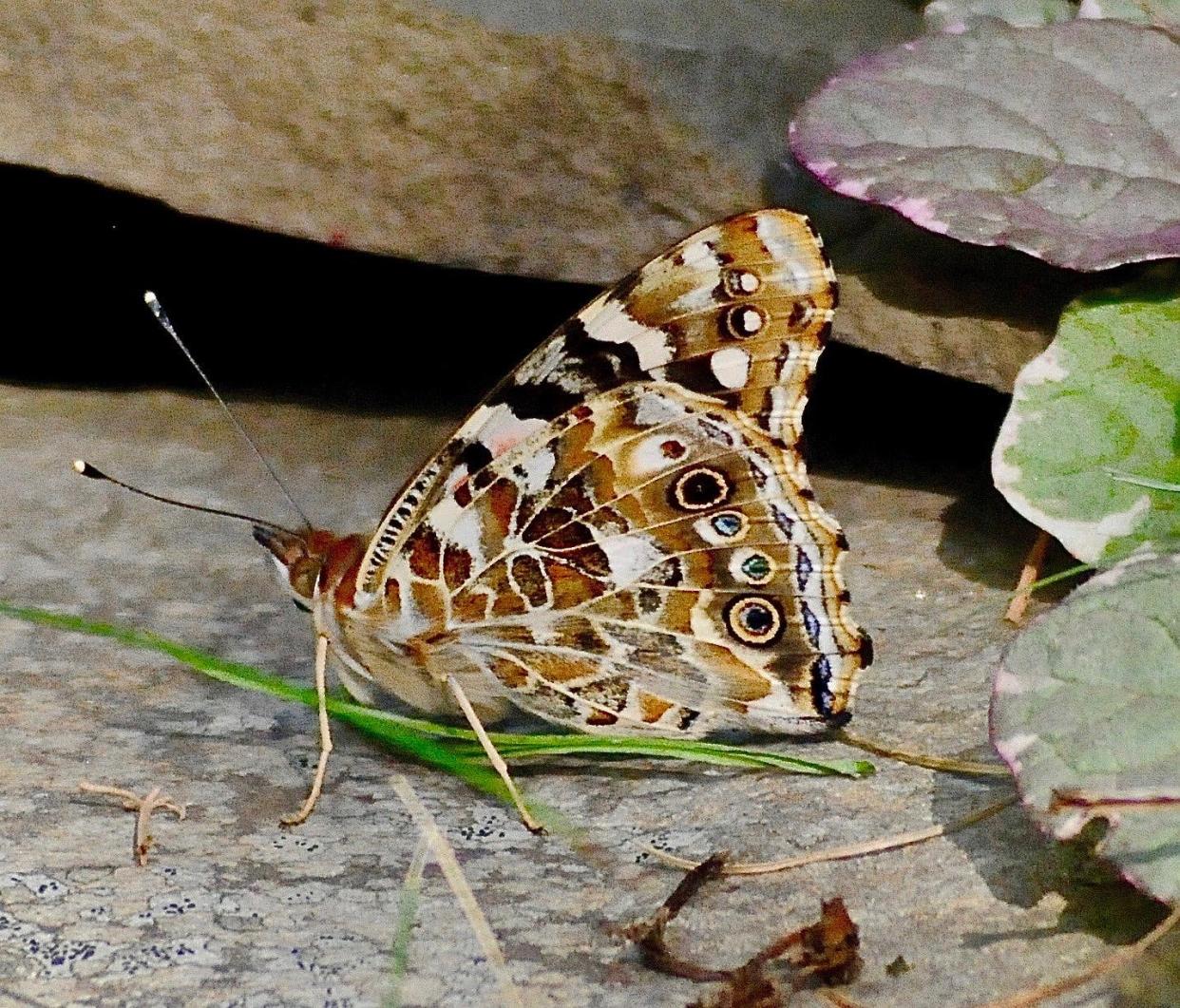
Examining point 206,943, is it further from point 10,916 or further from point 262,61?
point 262,61

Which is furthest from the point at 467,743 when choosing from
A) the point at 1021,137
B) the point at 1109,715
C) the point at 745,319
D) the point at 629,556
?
the point at 1021,137

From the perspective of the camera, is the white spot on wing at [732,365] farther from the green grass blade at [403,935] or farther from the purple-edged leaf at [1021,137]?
the green grass blade at [403,935]

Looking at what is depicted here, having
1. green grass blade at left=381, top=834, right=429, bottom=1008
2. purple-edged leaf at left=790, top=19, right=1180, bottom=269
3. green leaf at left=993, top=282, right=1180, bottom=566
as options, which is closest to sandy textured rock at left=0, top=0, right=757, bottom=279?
purple-edged leaf at left=790, top=19, right=1180, bottom=269

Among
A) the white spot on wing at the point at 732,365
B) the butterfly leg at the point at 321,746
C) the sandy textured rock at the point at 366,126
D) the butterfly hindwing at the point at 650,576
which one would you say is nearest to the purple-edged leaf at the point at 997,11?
the sandy textured rock at the point at 366,126

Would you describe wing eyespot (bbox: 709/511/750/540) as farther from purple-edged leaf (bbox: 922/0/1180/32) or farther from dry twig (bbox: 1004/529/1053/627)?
purple-edged leaf (bbox: 922/0/1180/32)

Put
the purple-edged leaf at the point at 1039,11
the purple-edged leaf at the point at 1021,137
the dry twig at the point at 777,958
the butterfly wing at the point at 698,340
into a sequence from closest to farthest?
the dry twig at the point at 777,958 → the butterfly wing at the point at 698,340 → the purple-edged leaf at the point at 1021,137 → the purple-edged leaf at the point at 1039,11

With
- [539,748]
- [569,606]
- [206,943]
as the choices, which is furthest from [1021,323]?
[206,943]
